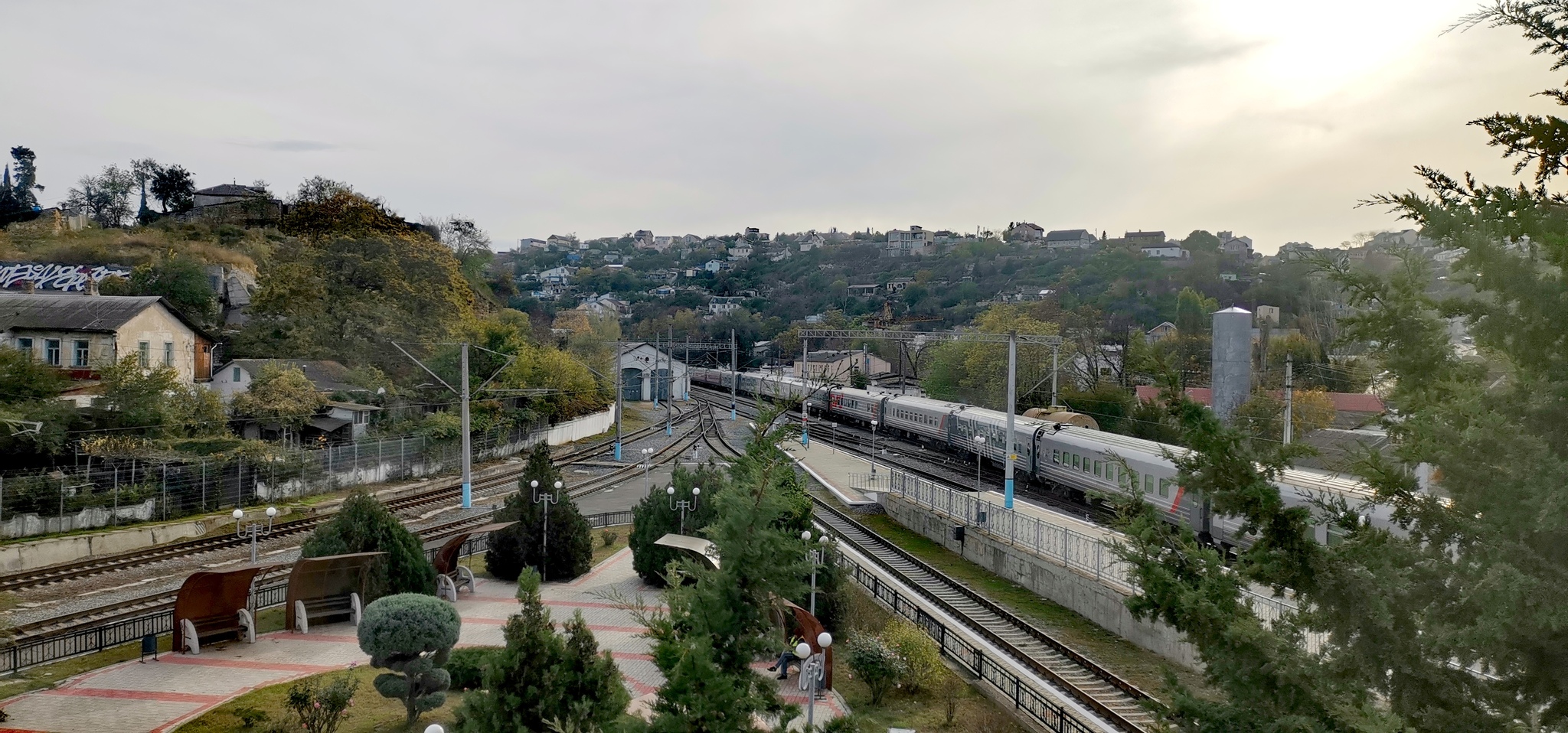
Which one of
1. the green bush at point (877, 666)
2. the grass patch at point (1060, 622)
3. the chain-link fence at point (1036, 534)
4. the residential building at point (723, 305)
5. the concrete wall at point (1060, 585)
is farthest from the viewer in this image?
the residential building at point (723, 305)

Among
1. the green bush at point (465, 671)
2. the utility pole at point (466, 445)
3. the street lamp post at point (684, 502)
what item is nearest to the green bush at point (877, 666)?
the green bush at point (465, 671)

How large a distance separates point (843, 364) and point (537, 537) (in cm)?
6146

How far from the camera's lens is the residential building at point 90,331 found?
35281 mm

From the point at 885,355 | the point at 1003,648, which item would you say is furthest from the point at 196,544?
the point at 885,355

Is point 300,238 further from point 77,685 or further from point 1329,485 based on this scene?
point 1329,485

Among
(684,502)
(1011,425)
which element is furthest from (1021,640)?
(1011,425)

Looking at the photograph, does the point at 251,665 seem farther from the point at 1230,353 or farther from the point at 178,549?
the point at 1230,353

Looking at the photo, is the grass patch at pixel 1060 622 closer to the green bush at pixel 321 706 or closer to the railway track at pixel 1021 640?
the railway track at pixel 1021 640

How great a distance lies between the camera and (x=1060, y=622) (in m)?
21.1

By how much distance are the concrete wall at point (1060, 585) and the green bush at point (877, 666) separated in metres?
3.96

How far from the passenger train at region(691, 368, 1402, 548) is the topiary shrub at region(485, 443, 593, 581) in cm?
586

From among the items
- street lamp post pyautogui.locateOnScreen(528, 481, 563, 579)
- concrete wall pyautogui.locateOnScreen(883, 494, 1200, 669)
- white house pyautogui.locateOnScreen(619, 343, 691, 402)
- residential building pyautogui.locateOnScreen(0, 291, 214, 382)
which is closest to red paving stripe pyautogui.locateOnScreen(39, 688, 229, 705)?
street lamp post pyautogui.locateOnScreen(528, 481, 563, 579)

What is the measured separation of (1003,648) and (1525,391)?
1323cm

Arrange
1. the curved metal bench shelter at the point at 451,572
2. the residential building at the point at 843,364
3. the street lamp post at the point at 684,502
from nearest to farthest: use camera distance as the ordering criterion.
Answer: the curved metal bench shelter at the point at 451,572
the street lamp post at the point at 684,502
the residential building at the point at 843,364
